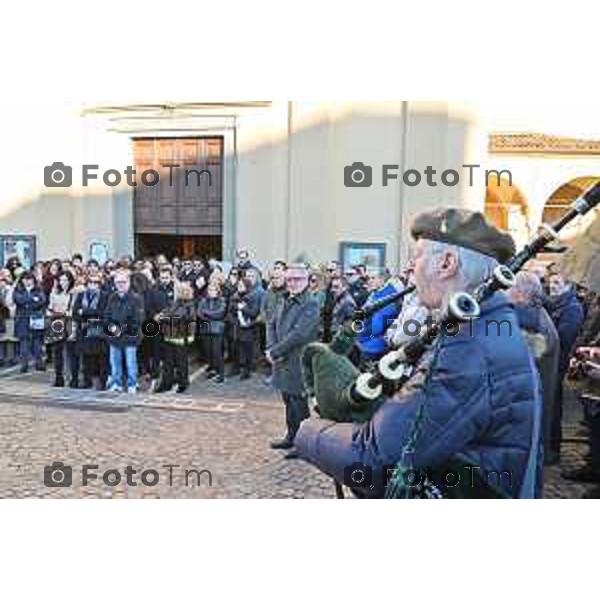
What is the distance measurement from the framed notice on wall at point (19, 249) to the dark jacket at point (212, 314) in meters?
1.19

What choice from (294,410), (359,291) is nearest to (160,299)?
(294,410)

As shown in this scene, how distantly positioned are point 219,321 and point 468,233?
12.6 feet

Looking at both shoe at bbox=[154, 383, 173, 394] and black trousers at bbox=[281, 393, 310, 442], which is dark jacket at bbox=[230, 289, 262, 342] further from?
black trousers at bbox=[281, 393, 310, 442]

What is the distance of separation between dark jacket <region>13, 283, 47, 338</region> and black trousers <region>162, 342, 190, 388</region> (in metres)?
1.04

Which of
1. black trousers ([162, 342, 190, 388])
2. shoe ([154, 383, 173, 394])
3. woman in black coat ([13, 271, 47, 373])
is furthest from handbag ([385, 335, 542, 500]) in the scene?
woman in black coat ([13, 271, 47, 373])

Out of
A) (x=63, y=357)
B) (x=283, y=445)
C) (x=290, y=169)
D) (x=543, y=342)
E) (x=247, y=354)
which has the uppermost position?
(x=290, y=169)

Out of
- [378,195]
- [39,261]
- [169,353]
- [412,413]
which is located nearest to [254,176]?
[378,195]

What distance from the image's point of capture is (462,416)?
130cm

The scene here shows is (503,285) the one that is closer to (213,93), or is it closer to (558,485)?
(213,93)

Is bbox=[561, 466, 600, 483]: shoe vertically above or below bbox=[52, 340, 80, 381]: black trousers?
below

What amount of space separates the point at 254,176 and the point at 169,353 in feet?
6.15

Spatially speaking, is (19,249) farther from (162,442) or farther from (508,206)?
(508,206)

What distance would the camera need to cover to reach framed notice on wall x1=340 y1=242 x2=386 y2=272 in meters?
3.45

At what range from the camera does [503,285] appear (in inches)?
52.1
